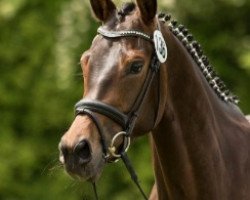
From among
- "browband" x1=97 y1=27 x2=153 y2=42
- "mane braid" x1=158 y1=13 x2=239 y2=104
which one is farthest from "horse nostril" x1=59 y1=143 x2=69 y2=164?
"mane braid" x1=158 y1=13 x2=239 y2=104

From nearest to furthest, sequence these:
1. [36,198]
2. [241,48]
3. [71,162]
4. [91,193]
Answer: [71,162]
[91,193]
[241,48]
[36,198]


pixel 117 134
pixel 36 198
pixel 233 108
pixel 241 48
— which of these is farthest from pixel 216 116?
pixel 36 198

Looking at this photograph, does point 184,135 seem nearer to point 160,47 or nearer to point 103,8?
point 160,47

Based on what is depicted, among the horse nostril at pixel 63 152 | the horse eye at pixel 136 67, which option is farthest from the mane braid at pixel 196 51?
the horse nostril at pixel 63 152

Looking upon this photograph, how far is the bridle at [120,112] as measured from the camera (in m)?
4.98

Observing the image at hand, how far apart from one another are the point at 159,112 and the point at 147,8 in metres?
0.53

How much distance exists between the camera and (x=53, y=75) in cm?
1184

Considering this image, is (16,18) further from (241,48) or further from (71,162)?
(71,162)

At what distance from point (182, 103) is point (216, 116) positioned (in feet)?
1.03

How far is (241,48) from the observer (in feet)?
35.8

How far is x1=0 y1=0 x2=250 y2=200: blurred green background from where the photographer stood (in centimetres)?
1116

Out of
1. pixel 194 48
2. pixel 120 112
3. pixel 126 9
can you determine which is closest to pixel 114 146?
pixel 120 112

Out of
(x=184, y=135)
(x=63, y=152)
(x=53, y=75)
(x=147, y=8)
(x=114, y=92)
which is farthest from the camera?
(x=53, y=75)

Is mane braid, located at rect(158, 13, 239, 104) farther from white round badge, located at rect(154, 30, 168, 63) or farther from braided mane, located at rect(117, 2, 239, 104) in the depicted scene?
white round badge, located at rect(154, 30, 168, 63)
